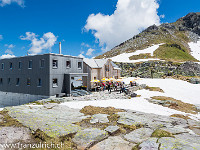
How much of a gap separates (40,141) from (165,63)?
69.9 m

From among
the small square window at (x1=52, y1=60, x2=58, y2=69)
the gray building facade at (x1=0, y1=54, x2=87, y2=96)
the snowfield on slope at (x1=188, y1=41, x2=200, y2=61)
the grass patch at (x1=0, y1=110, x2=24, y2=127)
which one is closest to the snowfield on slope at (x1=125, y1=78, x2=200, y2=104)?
the gray building facade at (x1=0, y1=54, x2=87, y2=96)

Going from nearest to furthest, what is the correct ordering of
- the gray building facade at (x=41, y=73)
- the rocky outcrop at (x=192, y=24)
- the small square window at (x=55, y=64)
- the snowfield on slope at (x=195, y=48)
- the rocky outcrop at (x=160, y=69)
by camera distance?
1. the gray building facade at (x=41, y=73)
2. the small square window at (x=55, y=64)
3. the rocky outcrop at (x=160, y=69)
4. the snowfield on slope at (x=195, y=48)
5. the rocky outcrop at (x=192, y=24)

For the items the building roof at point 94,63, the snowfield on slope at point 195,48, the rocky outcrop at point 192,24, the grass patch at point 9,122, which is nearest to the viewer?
the grass patch at point 9,122

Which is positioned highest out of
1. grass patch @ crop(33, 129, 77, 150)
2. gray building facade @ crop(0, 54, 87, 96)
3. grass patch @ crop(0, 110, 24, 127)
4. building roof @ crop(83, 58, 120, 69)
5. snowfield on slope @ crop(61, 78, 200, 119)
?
building roof @ crop(83, 58, 120, 69)

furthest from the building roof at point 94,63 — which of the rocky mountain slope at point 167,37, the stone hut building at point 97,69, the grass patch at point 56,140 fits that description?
the rocky mountain slope at point 167,37

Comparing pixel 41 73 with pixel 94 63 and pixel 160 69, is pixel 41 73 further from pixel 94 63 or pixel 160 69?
pixel 160 69

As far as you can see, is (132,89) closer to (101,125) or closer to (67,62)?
(67,62)

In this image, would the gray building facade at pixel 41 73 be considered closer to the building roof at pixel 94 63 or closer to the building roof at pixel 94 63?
the building roof at pixel 94 63

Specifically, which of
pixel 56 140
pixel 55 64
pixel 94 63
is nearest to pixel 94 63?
pixel 94 63

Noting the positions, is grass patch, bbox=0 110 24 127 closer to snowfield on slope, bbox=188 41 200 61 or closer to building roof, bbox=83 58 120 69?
building roof, bbox=83 58 120 69

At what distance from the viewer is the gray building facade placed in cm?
2466

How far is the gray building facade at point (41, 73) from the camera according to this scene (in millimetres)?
24656

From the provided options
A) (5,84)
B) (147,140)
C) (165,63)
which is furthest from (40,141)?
(165,63)

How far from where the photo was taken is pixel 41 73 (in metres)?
25.3
